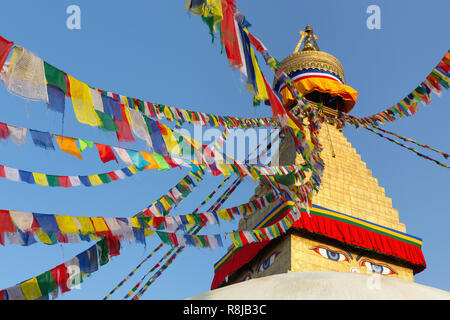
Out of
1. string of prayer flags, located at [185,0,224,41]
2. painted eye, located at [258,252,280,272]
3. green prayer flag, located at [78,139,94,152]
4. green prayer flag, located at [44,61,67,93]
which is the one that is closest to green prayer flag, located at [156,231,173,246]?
green prayer flag, located at [78,139,94,152]

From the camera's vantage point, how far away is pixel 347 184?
10.3 m

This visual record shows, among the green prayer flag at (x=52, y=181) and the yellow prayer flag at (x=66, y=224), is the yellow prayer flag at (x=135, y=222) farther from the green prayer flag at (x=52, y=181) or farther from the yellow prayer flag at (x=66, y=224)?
the green prayer flag at (x=52, y=181)

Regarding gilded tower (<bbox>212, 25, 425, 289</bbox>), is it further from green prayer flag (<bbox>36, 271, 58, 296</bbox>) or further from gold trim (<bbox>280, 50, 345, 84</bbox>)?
green prayer flag (<bbox>36, 271, 58, 296</bbox>)

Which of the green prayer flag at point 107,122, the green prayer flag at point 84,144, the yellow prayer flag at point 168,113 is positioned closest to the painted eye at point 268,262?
the yellow prayer flag at point 168,113

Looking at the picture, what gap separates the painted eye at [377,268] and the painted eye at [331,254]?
407 millimetres

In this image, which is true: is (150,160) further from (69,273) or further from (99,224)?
(69,273)

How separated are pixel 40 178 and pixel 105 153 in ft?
3.43

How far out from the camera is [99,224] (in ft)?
14.1

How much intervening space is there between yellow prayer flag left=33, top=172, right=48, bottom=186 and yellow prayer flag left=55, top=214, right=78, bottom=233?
2.68 feet

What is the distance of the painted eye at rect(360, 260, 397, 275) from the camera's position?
30.1ft

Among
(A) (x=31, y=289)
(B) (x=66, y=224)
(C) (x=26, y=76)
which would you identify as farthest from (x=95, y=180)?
(C) (x=26, y=76)

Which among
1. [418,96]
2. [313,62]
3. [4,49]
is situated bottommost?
[4,49]

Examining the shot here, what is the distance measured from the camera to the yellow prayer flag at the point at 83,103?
361 centimetres
